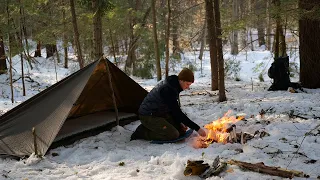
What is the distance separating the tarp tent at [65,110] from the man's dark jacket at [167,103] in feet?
3.39

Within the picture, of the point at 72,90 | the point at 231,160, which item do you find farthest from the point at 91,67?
the point at 231,160

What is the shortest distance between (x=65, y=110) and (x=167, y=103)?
1518 millimetres

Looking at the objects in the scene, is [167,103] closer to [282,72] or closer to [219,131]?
[219,131]

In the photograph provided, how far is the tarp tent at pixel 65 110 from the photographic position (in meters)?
4.20

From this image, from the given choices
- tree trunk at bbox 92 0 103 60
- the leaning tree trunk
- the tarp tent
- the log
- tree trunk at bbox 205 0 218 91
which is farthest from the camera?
tree trunk at bbox 92 0 103 60

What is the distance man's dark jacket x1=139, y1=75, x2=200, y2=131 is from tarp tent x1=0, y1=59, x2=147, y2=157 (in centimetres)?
103

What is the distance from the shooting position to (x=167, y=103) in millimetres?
4379

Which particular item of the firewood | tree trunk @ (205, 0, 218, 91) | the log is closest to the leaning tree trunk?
tree trunk @ (205, 0, 218, 91)

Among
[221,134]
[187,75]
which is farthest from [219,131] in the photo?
[187,75]

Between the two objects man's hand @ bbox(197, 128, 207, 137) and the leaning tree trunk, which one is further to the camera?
the leaning tree trunk

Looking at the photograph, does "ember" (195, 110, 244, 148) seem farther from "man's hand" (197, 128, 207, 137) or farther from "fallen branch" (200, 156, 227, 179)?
"fallen branch" (200, 156, 227, 179)

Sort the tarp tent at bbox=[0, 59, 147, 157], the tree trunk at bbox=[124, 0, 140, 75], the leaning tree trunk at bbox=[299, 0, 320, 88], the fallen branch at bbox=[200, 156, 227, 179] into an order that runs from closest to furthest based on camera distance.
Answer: the fallen branch at bbox=[200, 156, 227, 179]
the tarp tent at bbox=[0, 59, 147, 157]
the leaning tree trunk at bbox=[299, 0, 320, 88]
the tree trunk at bbox=[124, 0, 140, 75]

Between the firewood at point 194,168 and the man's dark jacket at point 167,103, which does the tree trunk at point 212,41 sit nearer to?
the man's dark jacket at point 167,103

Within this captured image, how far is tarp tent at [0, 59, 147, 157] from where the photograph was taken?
13.8ft
